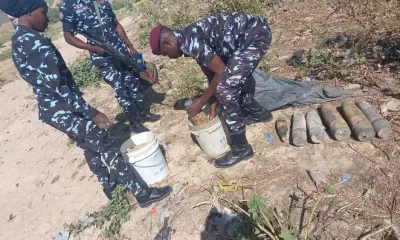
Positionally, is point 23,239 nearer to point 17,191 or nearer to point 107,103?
point 17,191

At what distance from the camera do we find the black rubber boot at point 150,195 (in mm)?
3299

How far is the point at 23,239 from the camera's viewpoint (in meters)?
3.71

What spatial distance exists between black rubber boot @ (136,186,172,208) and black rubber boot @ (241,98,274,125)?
1360 millimetres

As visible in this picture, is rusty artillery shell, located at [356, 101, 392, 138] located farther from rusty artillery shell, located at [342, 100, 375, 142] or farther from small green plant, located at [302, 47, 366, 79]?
small green plant, located at [302, 47, 366, 79]

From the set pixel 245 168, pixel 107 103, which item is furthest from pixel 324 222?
pixel 107 103

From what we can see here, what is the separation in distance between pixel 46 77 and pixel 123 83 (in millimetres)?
1732

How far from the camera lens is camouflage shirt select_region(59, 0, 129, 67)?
3.83m

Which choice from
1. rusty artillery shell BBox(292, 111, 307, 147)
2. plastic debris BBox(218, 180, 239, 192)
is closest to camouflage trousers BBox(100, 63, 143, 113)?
plastic debris BBox(218, 180, 239, 192)

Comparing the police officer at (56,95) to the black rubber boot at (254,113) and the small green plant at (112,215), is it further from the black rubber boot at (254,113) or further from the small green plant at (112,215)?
the black rubber boot at (254,113)

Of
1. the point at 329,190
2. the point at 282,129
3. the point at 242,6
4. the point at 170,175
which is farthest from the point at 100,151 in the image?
the point at 242,6

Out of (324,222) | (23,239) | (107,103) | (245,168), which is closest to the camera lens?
(324,222)

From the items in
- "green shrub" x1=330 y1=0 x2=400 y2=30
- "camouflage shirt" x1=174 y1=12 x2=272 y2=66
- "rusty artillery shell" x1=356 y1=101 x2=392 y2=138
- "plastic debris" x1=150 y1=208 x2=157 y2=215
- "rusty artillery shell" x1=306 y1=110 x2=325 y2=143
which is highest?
"camouflage shirt" x1=174 y1=12 x2=272 y2=66

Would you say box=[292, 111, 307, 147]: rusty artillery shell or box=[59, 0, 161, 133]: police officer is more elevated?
box=[59, 0, 161, 133]: police officer

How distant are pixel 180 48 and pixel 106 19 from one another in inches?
68.1
